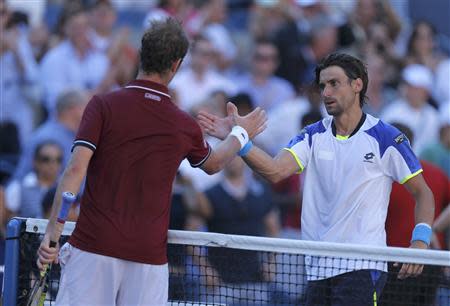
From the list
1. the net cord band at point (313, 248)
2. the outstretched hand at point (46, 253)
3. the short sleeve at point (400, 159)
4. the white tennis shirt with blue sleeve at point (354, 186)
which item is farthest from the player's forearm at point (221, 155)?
the outstretched hand at point (46, 253)

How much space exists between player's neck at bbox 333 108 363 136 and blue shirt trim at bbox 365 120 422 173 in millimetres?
112

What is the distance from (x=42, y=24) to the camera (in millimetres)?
15250

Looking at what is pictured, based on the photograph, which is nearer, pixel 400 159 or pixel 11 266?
pixel 400 159

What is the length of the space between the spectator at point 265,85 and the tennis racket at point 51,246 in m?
7.15

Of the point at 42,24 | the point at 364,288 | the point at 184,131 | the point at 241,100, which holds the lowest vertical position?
the point at 364,288

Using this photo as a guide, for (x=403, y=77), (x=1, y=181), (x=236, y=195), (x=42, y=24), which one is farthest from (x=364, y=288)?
(x=42, y=24)

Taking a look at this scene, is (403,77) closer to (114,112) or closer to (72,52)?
(72,52)

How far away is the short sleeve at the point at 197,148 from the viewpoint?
6.48 metres

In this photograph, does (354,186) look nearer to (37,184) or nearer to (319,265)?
(319,265)

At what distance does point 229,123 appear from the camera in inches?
277

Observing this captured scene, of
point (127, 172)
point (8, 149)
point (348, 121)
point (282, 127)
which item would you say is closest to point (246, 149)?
point (348, 121)

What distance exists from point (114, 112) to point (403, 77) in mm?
8448

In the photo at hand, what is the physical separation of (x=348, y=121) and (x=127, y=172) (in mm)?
1619

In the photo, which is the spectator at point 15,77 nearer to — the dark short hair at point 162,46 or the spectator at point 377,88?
the spectator at point 377,88
